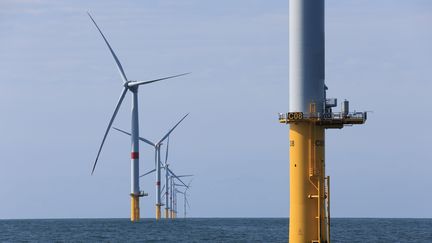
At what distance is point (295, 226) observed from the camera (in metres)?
58.4

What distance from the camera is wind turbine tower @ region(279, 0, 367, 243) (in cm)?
5791

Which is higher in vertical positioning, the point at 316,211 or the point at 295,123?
the point at 295,123

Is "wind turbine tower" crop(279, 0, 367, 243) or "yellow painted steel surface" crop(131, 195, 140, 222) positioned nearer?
"wind turbine tower" crop(279, 0, 367, 243)

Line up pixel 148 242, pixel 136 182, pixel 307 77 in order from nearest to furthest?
pixel 307 77 < pixel 148 242 < pixel 136 182

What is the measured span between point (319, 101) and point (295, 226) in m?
8.16

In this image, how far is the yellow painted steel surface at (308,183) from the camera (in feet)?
190

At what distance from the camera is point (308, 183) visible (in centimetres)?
5806

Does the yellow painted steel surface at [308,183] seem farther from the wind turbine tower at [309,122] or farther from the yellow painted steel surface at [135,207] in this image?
the yellow painted steel surface at [135,207]

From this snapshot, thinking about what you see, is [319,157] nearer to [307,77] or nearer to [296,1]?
[307,77]

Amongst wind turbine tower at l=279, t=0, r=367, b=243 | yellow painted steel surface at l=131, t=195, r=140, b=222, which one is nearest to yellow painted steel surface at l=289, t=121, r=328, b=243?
wind turbine tower at l=279, t=0, r=367, b=243

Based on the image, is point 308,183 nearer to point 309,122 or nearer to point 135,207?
point 309,122

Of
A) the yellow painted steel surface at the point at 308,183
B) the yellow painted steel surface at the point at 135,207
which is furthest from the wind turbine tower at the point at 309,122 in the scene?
the yellow painted steel surface at the point at 135,207

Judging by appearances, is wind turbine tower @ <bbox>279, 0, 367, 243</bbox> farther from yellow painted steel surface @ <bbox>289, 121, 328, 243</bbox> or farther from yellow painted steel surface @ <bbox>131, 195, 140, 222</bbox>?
yellow painted steel surface @ <bbox>131, 195, 140, 222</bbox>

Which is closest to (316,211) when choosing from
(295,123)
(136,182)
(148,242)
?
(295,123)
